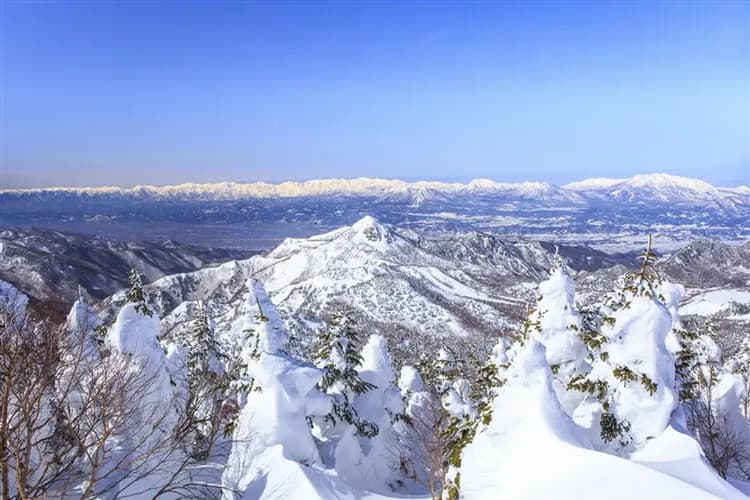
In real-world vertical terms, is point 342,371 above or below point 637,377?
below

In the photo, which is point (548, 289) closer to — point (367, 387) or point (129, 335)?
point (367, 387)

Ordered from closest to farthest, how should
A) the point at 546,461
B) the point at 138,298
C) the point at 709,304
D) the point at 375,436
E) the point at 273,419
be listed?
the point at 546,461, the point at 273,419, the point at 138,298, the point at 375,436, the point at 709,304

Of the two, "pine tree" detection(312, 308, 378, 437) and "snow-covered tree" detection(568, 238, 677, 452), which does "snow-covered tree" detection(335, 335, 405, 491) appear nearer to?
"pine tree" detection(312, 308, 378, 437)

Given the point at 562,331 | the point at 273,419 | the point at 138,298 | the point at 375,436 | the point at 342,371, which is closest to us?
the point at 273,419

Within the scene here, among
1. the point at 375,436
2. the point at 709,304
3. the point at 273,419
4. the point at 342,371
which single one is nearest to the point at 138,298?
the point at 273,419

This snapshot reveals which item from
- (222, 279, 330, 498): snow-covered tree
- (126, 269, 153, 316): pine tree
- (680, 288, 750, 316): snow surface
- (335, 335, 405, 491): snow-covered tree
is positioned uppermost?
(126, 269, 153, 316): pine tree

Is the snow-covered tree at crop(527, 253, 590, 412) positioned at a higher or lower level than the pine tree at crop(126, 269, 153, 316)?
lower

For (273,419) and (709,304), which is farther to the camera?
(709,304)

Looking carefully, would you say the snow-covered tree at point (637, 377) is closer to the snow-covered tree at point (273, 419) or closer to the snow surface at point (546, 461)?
the snow surface at point (546, 461)

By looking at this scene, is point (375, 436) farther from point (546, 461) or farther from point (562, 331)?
point (546, 461)

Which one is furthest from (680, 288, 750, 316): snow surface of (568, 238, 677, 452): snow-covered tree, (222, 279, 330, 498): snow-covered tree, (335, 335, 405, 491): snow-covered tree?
(222, 279, 330, 498): snow-covered tree
